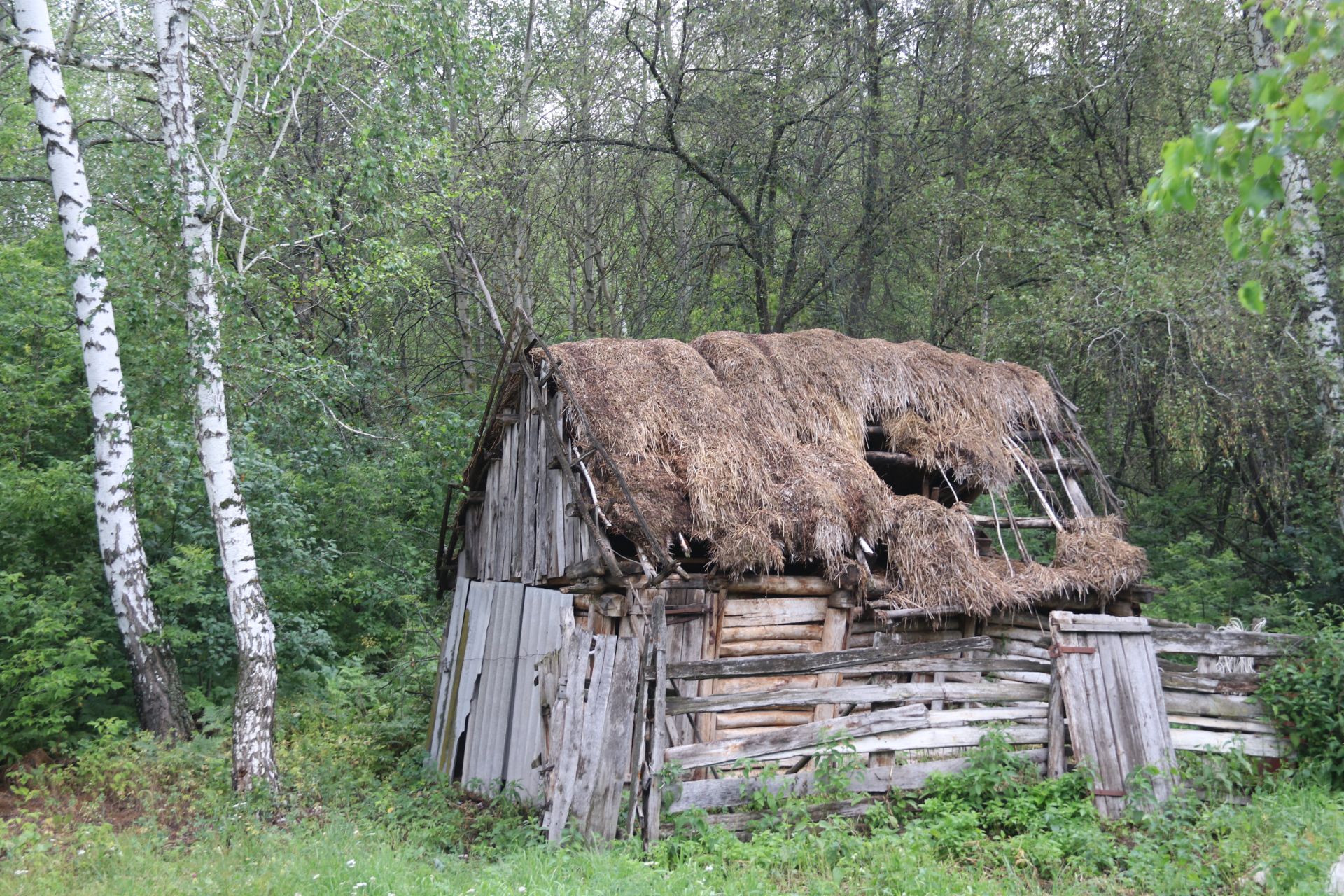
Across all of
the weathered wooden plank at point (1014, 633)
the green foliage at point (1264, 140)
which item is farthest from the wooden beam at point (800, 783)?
the green foliage at point (1264, 140)

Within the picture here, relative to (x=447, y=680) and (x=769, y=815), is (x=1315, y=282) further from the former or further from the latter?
(x=447, y=680)

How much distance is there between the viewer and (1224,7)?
12938 millimetres

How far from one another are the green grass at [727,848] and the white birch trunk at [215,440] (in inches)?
26.7

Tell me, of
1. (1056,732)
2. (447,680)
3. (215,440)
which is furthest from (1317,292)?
(215,440)

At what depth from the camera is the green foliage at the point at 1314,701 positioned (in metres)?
7.20

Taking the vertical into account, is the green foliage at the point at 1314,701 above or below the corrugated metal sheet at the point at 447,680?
above

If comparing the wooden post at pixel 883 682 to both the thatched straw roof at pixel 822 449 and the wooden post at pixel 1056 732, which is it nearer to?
the thatched straw roof at pixel 822 449

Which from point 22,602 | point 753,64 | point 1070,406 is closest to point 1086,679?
point 1070,406

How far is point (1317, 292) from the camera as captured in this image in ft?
36.3

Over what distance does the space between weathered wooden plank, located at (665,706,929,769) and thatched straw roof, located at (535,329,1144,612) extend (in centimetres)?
157

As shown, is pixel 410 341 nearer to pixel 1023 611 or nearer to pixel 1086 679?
pixel 1023 611

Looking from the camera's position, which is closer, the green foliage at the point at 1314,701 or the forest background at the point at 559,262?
the green foliage at the point at 1314,701

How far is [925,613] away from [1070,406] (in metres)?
4.72

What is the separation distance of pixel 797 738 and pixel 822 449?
3482mm
